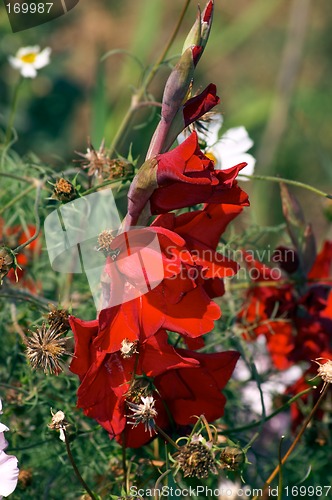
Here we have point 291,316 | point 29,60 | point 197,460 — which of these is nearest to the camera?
point 197,460

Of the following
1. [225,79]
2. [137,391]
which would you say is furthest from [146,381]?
[225,79]

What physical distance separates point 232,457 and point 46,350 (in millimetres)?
116

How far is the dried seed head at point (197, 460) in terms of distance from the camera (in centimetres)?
38

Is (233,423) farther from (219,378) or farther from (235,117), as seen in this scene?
(235,117)

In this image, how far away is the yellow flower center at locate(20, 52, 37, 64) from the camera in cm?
79

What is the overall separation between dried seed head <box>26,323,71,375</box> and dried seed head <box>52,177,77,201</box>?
81 mm

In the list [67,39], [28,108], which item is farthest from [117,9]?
[28,108]

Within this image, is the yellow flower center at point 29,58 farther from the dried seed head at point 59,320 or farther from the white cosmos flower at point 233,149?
the dried seed head at point 59,320

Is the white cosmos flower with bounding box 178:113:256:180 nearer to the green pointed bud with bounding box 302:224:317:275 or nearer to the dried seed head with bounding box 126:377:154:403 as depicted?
the green pointed bud with bounding box 302:224:317:275

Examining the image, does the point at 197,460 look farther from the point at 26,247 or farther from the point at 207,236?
the point at 26,247

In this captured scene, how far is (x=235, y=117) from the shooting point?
1.42m

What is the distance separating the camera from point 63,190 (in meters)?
0.45

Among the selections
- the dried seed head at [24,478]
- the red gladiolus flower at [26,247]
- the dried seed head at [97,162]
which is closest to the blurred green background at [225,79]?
the red gladiolus flower at [26,247]

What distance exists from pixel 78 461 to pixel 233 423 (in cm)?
13
